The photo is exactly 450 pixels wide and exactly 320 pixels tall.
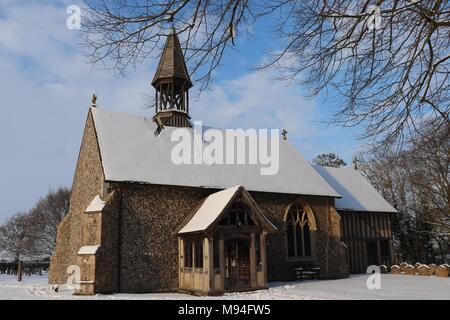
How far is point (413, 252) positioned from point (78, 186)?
2638 cm

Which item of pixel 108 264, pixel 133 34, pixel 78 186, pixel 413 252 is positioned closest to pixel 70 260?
pixel 78 186

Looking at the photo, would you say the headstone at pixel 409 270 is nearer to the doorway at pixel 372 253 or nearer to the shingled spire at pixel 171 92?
the doorway at pixel 372 253

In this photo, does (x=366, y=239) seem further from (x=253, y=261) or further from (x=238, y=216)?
(x=238, y=216)

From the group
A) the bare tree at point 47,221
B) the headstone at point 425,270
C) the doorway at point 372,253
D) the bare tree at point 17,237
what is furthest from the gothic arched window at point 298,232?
the bare tree at point 17,237

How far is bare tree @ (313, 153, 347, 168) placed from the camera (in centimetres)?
4900

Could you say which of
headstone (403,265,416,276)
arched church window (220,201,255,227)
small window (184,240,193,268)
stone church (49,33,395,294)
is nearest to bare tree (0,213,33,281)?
stone church (49,33,395,294)

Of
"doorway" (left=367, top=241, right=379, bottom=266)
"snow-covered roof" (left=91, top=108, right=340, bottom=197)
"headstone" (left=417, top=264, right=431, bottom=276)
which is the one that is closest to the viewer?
"snow-covered roof" (left=91, top=108, right=340, bottom=197)

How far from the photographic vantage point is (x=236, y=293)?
14414 millimetres

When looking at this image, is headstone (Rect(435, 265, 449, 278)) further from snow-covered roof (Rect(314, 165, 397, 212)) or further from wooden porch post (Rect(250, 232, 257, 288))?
wooden porch post (Rect(250, 232, 257, 288))

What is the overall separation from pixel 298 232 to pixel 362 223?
633cm

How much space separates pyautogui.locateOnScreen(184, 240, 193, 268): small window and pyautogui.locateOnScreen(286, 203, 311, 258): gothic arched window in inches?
222

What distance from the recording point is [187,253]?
1609 centimetres

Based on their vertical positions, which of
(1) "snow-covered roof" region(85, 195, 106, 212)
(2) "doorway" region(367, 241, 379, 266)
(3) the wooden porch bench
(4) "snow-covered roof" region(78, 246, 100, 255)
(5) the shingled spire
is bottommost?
(3) the wooden porch bench

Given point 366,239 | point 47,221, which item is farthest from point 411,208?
point 47,221
